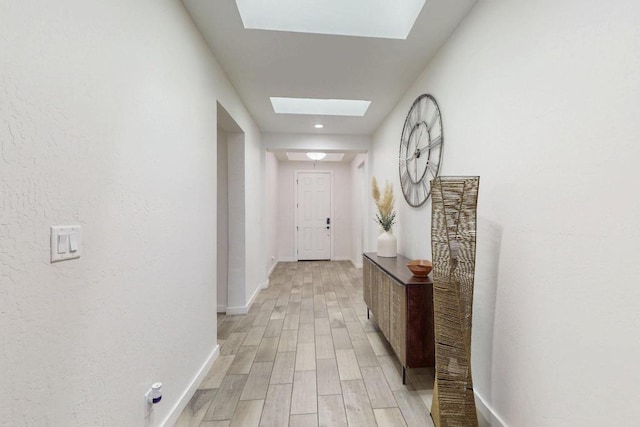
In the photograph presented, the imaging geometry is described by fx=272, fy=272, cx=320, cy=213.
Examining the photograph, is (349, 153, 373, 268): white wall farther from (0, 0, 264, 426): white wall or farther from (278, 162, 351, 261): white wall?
(0, 0, 264, 426): white wall

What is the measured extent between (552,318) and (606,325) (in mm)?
223

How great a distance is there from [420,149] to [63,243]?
8.13 ft

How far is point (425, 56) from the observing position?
2236 mm

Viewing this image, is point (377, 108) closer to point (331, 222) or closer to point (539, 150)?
point (539, 150)

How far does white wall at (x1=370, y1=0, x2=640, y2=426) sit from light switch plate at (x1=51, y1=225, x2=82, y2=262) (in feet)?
5.91

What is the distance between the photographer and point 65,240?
2.84 feet

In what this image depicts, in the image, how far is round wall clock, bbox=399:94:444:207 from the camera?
221cm

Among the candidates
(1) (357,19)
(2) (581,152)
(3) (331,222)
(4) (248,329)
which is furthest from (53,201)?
(3) (331,222)

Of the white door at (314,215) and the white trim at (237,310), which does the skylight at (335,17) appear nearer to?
the white trim at (237,310)

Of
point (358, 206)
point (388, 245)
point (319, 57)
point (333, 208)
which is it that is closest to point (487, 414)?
point (388, 245)

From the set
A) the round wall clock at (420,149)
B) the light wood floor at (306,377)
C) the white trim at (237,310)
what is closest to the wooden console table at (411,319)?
the light wood floor at (306,377)

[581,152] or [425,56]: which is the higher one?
[425,56]

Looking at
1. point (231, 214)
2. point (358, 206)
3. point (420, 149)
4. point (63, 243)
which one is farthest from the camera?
point (358, 206)

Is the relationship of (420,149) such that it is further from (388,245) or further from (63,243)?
(63,243)
